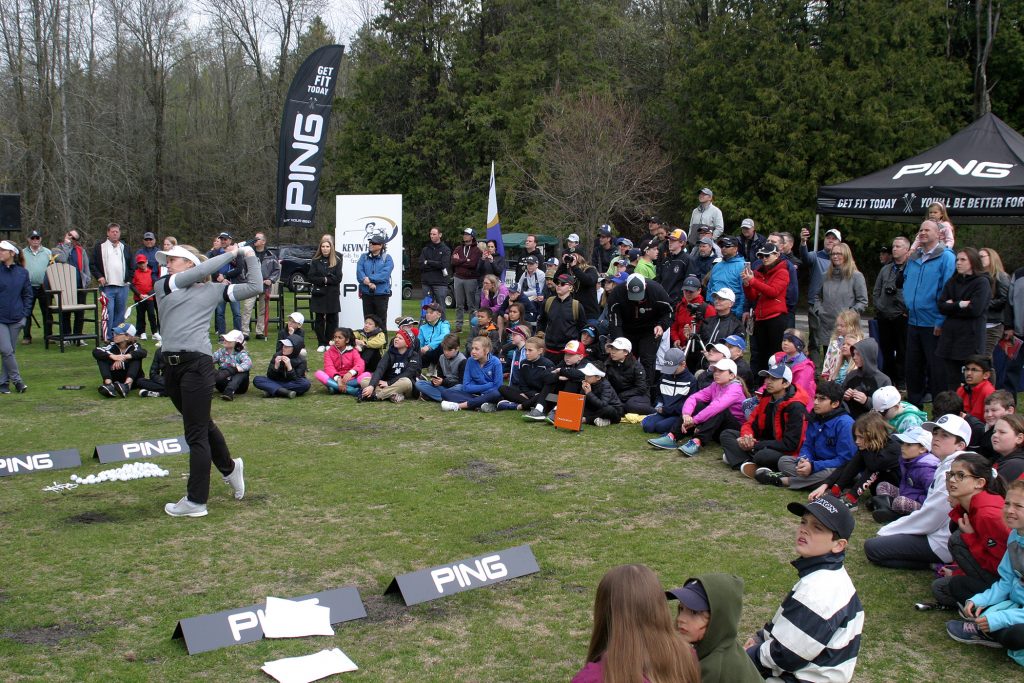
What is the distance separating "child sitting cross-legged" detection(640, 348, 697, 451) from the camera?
31.7ft

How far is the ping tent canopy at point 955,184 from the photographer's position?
36.1 feet

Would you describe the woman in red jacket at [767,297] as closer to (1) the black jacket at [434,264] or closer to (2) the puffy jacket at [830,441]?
(2) the puffy jacket at [830,441]

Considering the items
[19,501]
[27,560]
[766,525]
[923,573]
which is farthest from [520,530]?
[19,501]

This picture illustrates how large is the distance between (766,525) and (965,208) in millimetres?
6520

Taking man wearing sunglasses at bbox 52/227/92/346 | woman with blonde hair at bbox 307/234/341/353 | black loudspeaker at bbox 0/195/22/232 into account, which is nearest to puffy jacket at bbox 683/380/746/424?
woman with blonde hair at bbox 307/234/341/353

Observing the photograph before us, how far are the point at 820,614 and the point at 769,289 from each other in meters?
7.48

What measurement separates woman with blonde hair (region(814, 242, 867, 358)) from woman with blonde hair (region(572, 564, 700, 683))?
30.2ft

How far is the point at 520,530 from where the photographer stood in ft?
21.8

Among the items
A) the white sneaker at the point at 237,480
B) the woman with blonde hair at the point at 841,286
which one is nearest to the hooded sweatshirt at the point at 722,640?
the white sneaker at the point at 237,480

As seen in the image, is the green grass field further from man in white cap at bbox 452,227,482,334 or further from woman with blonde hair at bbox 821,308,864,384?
man in white cap at bbox 452,227,482,334

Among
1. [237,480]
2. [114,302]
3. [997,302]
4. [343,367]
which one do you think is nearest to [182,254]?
[237,480]

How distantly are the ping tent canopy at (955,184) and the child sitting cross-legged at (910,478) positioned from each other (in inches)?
223

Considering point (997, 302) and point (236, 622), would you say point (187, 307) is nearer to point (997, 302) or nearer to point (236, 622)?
point (236, 622)

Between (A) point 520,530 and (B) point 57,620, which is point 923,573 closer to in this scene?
(A) point 520,530
